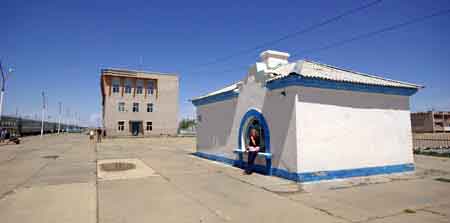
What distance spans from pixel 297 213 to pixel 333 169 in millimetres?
3643

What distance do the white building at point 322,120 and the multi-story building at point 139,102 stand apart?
38304 millimetres

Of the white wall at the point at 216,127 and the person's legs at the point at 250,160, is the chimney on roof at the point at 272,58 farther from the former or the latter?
the person's legs at the point at 250,160

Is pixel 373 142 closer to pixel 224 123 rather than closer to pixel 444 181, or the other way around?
pixel 444 181

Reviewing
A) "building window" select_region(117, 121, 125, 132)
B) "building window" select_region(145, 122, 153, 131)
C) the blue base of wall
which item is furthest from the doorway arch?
"building window" select_region(145, 122, 153, 131)

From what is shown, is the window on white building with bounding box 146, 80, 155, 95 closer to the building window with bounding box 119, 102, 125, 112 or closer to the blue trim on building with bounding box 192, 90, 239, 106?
the building window with bounding box 119, 102, 125, 112

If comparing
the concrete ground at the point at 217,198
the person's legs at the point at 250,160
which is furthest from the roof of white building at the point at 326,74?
the concrete ground at the point at 217,198

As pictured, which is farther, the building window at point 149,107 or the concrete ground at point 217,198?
the building window at point 149,107

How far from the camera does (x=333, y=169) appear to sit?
7.96 m

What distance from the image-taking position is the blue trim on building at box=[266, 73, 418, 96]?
767 cm

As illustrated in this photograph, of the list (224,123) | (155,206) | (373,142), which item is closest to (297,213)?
(155,206)

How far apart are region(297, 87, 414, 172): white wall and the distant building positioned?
73.8m

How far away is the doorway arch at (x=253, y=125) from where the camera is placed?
8.85m

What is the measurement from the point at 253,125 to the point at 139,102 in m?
39.2

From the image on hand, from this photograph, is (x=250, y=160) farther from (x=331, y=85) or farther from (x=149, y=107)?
(x=149, y=107)
